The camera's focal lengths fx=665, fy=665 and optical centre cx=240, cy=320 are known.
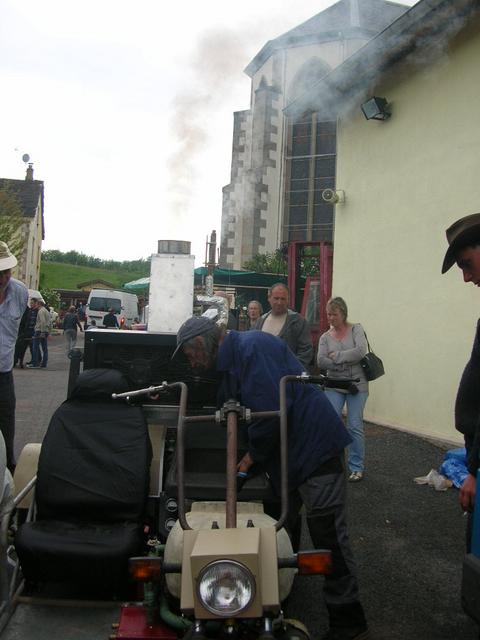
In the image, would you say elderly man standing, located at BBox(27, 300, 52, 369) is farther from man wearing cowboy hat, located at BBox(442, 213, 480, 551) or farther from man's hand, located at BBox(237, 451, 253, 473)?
man wearing cowboy hat, located at BBox(442, 213, 480, 551)

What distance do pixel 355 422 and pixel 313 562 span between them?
3843mm

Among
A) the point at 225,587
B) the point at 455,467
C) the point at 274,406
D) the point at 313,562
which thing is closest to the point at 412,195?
the point at 455,467

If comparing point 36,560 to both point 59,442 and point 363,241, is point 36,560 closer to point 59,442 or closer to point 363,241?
point 59,442

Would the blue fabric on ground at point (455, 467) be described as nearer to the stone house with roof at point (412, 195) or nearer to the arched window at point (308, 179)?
the stone house with roof at point (412, 195)

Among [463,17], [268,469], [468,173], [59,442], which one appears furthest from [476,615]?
[463,17]

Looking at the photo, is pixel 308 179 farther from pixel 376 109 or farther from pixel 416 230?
pixel 416 230

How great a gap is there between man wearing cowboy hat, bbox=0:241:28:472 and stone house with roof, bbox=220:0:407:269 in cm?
2140

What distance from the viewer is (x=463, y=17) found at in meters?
7.46

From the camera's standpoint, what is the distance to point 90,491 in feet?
12.2

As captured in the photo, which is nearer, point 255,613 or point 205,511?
point 255,613

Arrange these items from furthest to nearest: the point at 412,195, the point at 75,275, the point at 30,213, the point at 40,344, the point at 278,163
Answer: the point at 75,275 → the point at 30,213 → the point at 278,163 → the point at 40,344 → the point at 412,195

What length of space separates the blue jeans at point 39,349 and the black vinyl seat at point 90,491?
44.0ft

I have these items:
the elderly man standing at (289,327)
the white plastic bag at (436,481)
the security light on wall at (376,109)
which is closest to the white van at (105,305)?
the security light on wall at (376,109)

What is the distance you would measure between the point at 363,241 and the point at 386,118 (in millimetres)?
1743
